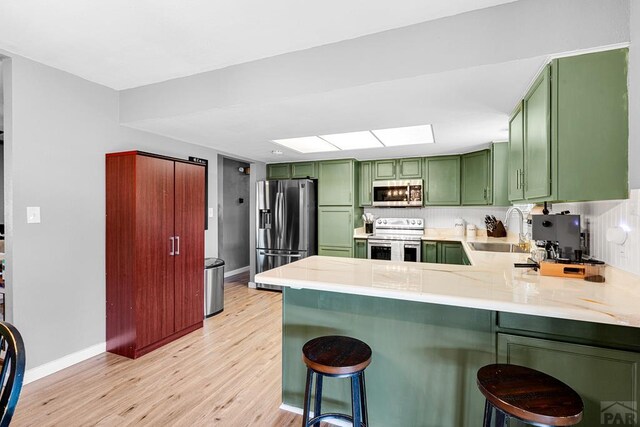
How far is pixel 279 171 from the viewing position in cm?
513

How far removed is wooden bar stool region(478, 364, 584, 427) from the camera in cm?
100

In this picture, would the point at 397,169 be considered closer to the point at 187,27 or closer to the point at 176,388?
the point at 187,27

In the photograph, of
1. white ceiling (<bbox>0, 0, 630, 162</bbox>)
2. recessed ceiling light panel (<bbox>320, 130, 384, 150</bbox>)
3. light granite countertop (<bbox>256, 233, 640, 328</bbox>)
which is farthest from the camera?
recessed ceiling light panel (<bbox>320, 130, 384, 150</bbox>)

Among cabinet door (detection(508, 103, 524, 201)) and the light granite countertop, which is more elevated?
cabinet door (detection(508, 103, 524, 201))

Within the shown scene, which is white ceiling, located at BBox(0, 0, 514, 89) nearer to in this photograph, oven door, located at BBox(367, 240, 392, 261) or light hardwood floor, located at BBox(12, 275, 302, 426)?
light hardwood floor, located at BBox(12, 275, 302, 426)

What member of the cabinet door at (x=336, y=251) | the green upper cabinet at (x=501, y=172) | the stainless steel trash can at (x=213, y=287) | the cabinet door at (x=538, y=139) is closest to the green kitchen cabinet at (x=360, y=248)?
the cabinet door at (x=336, y=251)

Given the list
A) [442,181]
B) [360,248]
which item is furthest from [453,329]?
[442,181]

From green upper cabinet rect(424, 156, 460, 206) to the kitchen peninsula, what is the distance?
262 centimetres

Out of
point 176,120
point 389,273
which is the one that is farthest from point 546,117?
point 176,120

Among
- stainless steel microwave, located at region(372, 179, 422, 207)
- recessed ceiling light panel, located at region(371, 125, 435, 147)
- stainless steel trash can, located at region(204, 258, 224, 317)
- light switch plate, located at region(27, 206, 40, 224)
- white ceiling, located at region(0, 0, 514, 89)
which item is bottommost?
stainless steel trash can, located at region(204, 258, 224, 317)

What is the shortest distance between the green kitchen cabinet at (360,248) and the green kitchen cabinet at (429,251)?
845 mm

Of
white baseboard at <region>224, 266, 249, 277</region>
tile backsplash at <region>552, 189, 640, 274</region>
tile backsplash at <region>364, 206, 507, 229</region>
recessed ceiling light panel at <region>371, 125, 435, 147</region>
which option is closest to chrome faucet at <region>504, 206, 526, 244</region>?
tile backsplash at <region>364, 206, 507, 229</region>

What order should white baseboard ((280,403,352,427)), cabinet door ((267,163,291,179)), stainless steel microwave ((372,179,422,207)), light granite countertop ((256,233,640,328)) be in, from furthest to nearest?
cabinet door ((267,163,291,179)), stainless steel microwave ((372,179,422,207)), white baseboard ((280,403,352,427)), light granite countertop ((256,233,640,328))

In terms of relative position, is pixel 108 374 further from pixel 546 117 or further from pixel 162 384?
pixel 546 117
